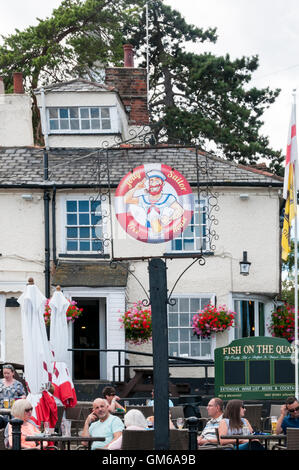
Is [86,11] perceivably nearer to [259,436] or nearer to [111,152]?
[111,152]

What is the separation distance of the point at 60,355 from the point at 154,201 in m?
5.55

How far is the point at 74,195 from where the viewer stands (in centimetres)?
2689

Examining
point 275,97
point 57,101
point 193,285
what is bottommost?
point 193,285

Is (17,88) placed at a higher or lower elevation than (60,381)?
higher

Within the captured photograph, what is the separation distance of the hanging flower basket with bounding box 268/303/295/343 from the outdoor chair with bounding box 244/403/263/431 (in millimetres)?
9076

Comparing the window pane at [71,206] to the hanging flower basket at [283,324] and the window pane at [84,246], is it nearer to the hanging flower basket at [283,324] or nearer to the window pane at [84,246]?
the window pane at [84,246]

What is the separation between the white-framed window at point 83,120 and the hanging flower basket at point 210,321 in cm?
663

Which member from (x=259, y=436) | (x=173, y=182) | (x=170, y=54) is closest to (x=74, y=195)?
(x=173, y=182)

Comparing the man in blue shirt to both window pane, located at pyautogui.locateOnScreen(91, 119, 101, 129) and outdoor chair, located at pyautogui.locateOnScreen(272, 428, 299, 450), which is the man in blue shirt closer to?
outdoor chair, located at pyautogui.locateOnScreen(272, 428, 299, 450)

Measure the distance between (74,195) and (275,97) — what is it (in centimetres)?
1704

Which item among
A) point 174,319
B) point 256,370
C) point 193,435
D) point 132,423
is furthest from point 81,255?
point 193,435

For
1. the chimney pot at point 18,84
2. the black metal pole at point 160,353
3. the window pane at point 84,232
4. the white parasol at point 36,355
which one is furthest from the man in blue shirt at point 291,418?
the chimney pot at point 18,84

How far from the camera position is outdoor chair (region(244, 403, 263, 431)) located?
672 inches

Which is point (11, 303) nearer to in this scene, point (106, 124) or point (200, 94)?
point (106, 124)
